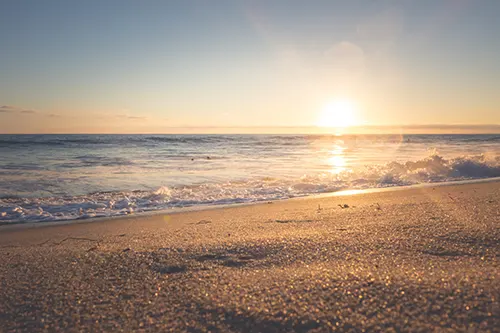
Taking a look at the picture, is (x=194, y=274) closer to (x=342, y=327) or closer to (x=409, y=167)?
(x=342, y=327)

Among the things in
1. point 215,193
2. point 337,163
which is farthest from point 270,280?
point 337,163

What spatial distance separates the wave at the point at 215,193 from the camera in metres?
6.26

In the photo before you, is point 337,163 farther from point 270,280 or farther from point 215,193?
point 270,280

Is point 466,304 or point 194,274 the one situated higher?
point 466,304

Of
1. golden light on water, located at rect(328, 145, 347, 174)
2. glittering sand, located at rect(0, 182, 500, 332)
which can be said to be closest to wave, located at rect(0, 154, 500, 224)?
golden light on water, located at rect(328, 145, 347, 174)

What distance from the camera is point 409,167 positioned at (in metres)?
12.0

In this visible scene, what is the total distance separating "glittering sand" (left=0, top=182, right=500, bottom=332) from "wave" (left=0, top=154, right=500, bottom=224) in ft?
9.42

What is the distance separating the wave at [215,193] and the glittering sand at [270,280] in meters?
2.87

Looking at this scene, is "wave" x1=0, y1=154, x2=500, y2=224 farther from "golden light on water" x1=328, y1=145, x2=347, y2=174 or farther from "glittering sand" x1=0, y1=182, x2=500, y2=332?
"glittering sand" x1=0, y1=182, x2=500, y2=332

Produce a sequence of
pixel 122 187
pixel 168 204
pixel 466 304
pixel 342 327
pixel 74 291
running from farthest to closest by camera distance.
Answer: pixel 122 187 → pixel 168 204 → pixel 74 291 → pixel 466 304 → pixel 342 327

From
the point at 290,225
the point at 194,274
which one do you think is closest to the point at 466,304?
the point at 194,274

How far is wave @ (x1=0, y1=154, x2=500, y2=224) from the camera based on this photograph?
20.5 feet

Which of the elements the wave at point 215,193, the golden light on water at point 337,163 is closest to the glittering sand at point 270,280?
the wave at point 215,193

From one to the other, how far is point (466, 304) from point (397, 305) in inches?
12.9
